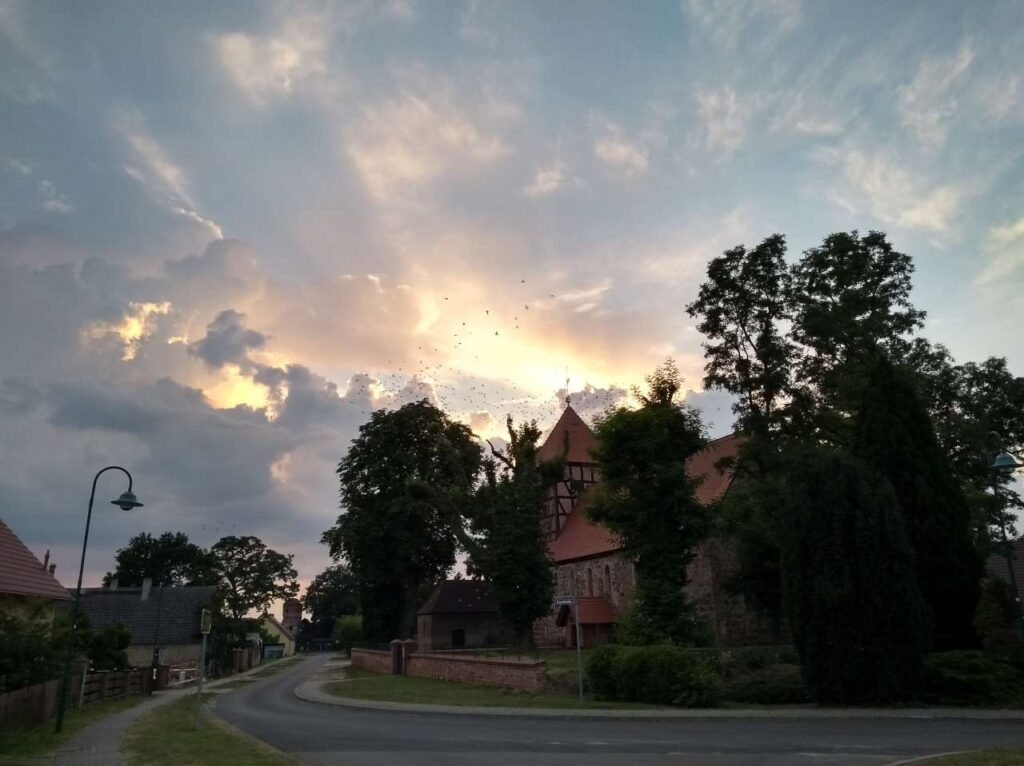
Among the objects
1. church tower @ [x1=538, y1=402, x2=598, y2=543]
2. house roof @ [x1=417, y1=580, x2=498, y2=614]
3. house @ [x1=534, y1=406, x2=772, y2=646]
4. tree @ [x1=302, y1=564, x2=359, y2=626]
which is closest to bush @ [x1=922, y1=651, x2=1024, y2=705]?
house @ [x1=534, y1=406, x2=772, y2=646]

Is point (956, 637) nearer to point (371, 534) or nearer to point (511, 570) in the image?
point (511, 570)

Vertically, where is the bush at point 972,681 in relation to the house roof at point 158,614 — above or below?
below

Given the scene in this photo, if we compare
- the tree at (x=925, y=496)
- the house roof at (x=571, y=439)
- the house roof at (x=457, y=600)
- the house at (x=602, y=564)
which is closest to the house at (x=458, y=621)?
the house roof at (x=457, y=600)

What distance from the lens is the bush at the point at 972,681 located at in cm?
1864

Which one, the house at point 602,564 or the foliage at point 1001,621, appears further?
the house at point 602,564

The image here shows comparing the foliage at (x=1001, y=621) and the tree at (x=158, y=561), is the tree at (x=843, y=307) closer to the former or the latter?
the foliage at (x=1001, y=621)

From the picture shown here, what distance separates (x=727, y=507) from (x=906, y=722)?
14641 mm

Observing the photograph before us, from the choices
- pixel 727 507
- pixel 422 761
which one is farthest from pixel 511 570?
pixel 422 761

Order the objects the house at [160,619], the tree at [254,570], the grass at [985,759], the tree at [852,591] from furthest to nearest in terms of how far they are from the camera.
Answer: the tree at [254,570] < the house at [160,619] < the tree at [852,591] < the grass at [985,759]

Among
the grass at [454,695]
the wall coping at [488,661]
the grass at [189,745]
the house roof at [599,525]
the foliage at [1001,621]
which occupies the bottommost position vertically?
the grass at [454,695]

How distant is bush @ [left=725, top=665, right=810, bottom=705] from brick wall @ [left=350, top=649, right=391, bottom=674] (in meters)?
25.0

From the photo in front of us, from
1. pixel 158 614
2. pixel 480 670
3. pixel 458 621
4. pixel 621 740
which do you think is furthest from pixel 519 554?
pixel 158 614

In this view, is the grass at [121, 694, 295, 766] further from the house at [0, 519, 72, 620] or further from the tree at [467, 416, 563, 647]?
the tree at [467, 416, 563, 647]

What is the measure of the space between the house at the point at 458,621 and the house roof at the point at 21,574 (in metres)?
30.4
